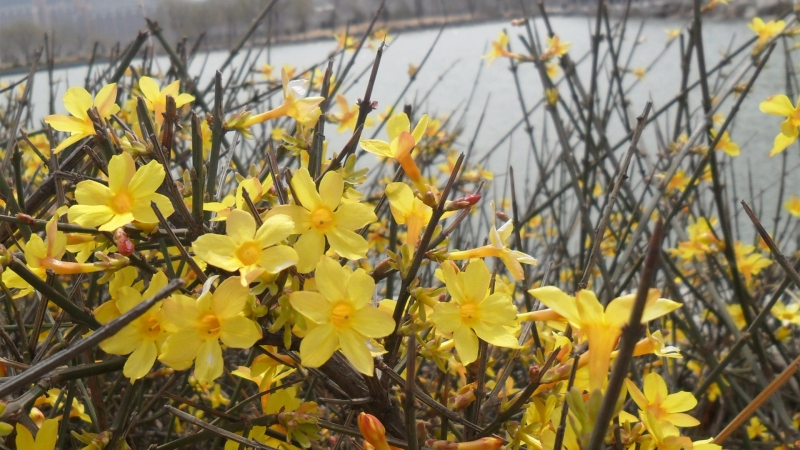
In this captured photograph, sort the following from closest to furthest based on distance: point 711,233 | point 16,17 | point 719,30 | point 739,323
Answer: point 711,233
point 739,323
point 16,17
point 719,30

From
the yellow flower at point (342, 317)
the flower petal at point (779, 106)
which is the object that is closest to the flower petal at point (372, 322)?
the yellow flower at point (342, 317)

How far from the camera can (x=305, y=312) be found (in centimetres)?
47

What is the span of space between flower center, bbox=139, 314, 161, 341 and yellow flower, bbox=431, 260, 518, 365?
261mm

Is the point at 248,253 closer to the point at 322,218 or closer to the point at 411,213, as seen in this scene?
the point at 322,218

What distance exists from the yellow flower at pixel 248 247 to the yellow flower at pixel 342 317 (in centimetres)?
4

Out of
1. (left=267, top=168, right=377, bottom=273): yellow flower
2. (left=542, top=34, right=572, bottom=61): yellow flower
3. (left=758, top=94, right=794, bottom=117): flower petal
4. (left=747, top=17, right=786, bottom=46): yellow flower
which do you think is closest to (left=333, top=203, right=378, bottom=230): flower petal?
(left=267, top=168, right=377, bottom=273): yellow flower

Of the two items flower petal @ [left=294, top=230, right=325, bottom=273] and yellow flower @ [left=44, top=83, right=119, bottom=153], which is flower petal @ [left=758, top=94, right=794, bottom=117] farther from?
yellow flower @ [left=44, top=83, right=119, bottom=153]

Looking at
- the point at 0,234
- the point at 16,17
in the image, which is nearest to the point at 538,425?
the point at 0,234

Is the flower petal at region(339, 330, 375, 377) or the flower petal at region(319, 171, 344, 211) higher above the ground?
the flower petal at region(319, 171, 344, 211)

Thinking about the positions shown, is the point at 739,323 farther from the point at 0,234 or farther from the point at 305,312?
the point at 0,234

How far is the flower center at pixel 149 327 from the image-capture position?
1.67 ft

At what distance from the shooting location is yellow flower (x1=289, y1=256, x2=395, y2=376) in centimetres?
47

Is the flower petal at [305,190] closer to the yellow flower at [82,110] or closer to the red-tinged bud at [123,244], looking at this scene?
the red-tinged bud at [123,244]

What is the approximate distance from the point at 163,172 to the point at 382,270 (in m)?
0.23
